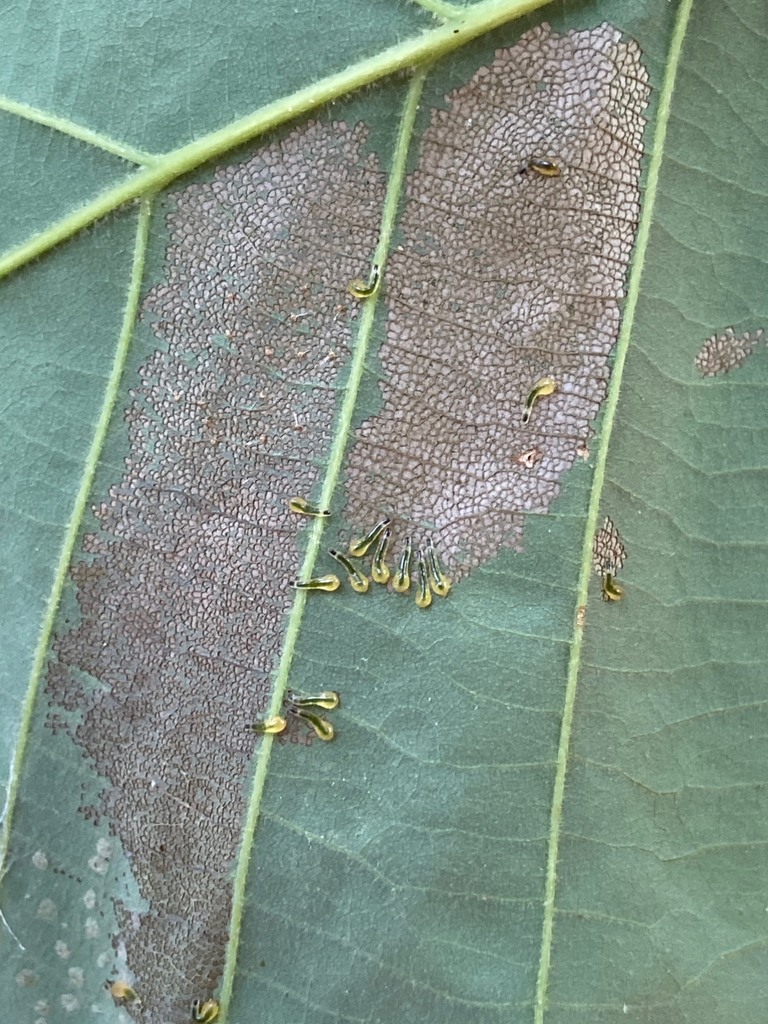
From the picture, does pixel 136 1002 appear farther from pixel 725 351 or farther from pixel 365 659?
pixel 725 351

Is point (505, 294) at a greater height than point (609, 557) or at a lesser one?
greater

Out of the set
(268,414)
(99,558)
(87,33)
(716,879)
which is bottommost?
(716,879)

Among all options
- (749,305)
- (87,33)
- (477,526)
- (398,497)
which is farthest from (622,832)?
(87,33)

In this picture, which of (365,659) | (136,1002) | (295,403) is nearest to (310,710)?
(365,659)

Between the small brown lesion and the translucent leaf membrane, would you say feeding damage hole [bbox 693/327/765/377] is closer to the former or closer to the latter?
the small brown lesion

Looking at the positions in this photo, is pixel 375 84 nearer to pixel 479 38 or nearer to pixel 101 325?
pixel 479 38

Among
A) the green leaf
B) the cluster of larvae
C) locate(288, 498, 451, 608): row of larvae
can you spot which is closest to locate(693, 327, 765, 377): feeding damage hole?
the green leaf
